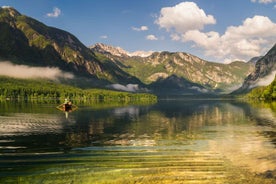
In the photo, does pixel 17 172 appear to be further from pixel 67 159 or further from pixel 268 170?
pixel 268 170

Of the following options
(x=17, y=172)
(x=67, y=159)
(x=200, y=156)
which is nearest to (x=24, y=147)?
(x=67, y=159)

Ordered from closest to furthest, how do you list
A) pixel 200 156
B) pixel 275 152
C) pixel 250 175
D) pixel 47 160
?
pixel 250 175 < pixel 47 160 < pixel 200 156 < pixel 275 152

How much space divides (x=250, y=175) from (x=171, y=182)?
9125 millimetres

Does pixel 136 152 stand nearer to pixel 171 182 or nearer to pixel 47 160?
pixel 47 160

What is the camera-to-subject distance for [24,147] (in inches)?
2132

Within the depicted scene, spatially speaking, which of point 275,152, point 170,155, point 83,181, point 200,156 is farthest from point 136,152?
point 275,152

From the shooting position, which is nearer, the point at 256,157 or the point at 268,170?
the point at 268,170

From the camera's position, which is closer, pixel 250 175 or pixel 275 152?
pixel 250 175

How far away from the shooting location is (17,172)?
3612 cm

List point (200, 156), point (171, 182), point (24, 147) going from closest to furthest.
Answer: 1. point (171, 182)
2. point (200, 156)
3. point (24, 147)

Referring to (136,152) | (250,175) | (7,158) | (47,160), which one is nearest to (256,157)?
(250,175)

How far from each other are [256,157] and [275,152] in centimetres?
615

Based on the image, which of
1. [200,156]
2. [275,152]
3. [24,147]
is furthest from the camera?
[24,147]

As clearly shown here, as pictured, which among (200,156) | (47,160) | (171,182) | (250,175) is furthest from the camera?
(200,156)
